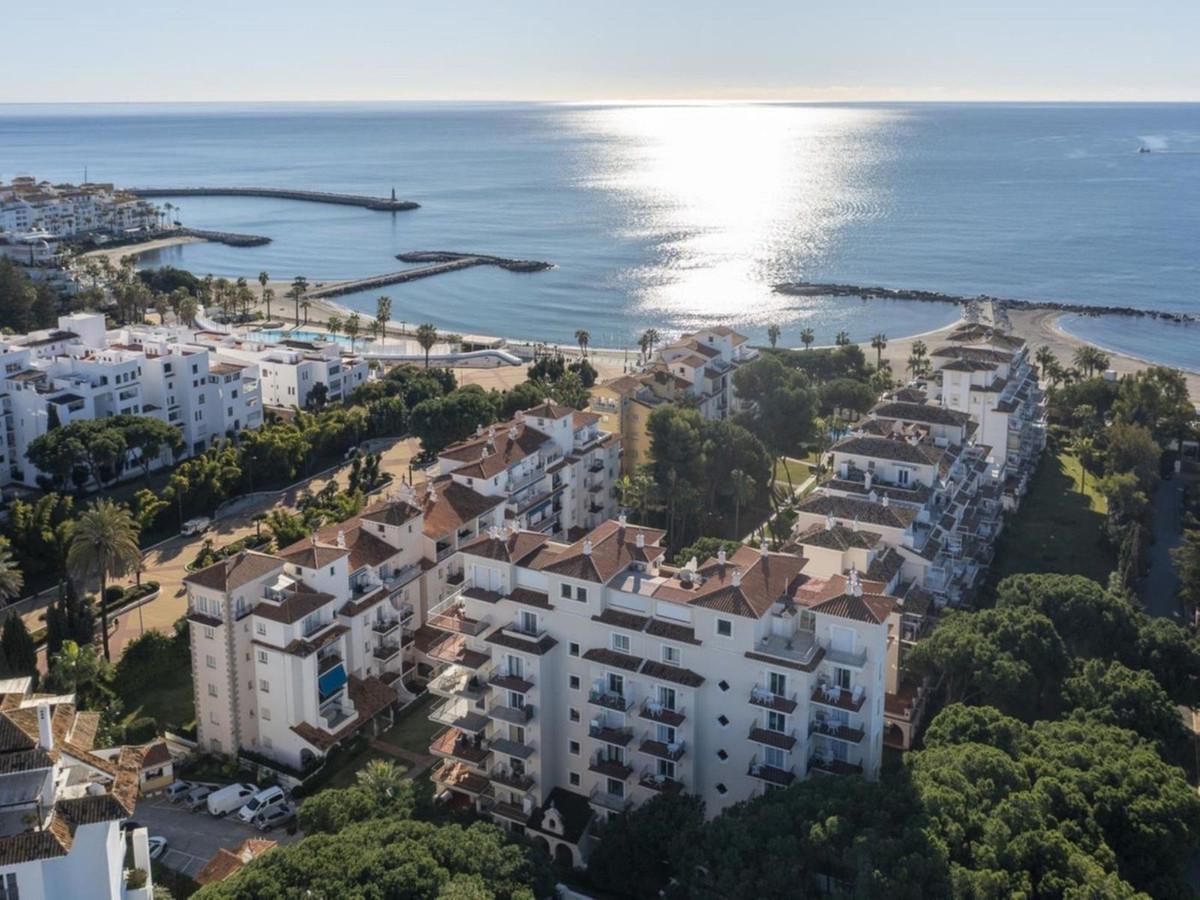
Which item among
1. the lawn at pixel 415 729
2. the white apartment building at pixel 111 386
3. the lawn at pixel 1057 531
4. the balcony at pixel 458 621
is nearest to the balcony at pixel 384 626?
the lawn at pixel 415 729

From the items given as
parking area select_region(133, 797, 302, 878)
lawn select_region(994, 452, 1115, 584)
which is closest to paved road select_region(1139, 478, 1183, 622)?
lawn select_region(994, 452, 1115, 584)

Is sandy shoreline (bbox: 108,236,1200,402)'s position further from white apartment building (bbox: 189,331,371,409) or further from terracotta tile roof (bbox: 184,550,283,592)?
terracotta tile roof (bbox: 184,550,283,592)

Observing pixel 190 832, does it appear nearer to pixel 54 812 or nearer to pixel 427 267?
pixel 54 812

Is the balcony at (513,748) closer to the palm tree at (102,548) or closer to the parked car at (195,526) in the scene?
the palm tree at (102,548)

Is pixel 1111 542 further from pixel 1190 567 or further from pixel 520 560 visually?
pixel 520 560

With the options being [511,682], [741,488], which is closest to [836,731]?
[511,682]

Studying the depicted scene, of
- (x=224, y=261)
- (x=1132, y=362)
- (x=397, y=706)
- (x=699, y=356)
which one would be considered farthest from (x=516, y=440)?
(x=224, y=261)
